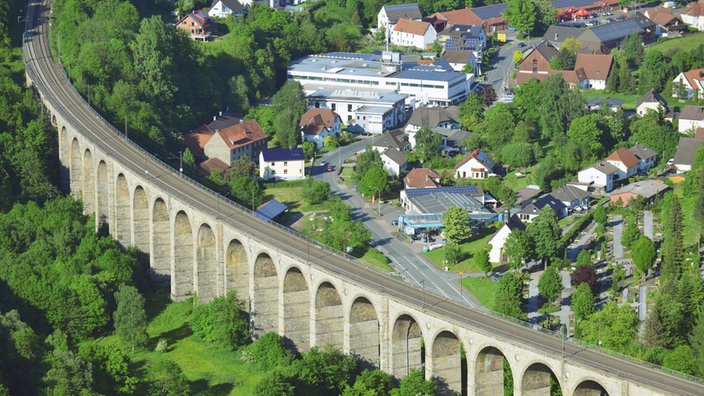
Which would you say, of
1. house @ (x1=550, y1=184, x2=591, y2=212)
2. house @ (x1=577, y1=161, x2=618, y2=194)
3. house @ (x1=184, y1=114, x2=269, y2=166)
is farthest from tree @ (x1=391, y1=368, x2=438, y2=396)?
house @ (x1=184, y1=114, x2=269, y2=166)

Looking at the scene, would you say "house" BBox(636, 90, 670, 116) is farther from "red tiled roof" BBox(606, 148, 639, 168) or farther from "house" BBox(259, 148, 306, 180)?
"house" BBox(259, 148, 306, 180)

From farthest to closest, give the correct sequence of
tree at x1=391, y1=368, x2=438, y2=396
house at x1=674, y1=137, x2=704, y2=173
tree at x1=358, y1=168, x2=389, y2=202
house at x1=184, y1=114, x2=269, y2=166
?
house at x1=184, y1=114, x2=269, y2=166 < house at x1=674, y1=137, x2=704, y2=173 < tree at x1=358, y1=168, x2=389, y2=202 < tree at x1=391, y1=368, x2=438, y2=396

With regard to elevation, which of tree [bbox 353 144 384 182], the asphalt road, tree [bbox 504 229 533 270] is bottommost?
tree [bbox 353 144 384 182]

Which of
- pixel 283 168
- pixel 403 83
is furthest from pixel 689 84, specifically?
pixel 283 168

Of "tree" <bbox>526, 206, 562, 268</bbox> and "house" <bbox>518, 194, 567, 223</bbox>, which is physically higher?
"tree" <bbox>526, 206, 562, 268</bbox>

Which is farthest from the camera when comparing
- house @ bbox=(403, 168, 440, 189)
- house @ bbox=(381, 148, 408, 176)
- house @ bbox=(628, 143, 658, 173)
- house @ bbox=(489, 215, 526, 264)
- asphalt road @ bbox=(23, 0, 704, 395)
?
house @ bbox=(381, 148, 408, 176)

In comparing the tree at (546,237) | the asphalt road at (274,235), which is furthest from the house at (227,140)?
the tree at (546,237)

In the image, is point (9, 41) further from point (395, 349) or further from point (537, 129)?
point (395, 349)

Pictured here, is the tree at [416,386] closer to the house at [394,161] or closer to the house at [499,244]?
the house at [499,244]
